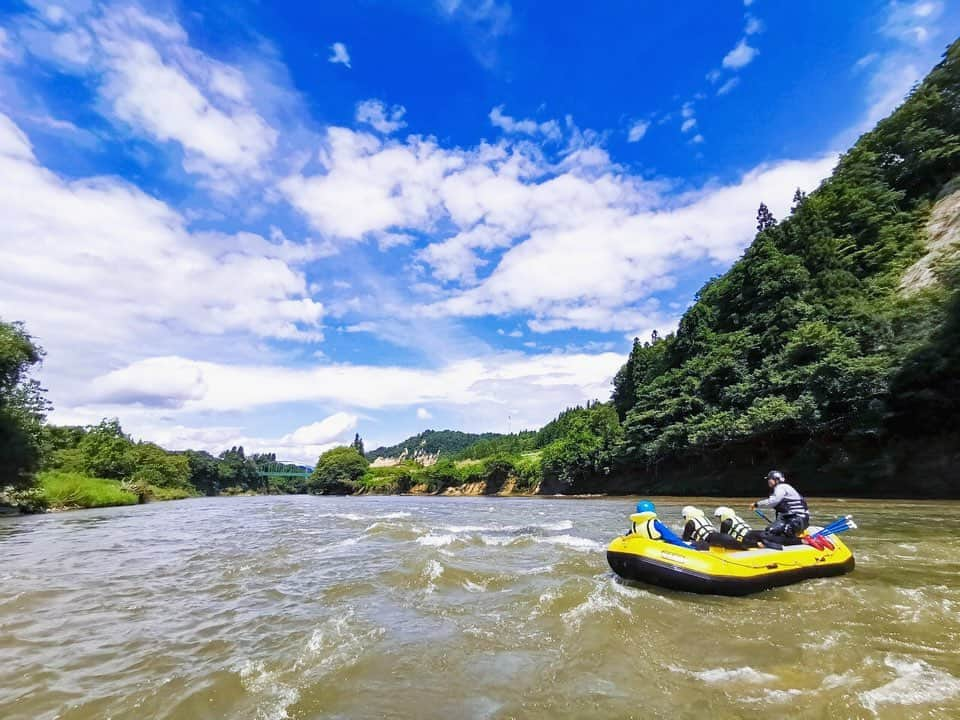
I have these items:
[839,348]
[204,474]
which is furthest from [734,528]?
[204,474]

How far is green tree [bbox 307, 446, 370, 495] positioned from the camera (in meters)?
127

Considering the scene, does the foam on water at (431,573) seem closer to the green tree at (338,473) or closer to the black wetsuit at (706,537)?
the black wetsuit at (706,537)

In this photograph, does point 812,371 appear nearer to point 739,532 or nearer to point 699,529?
point 739,532

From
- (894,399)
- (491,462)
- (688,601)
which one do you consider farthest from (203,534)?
(491,462)

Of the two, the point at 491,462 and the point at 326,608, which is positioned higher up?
the point at 491,462

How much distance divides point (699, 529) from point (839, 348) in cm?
2874

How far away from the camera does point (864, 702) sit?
463cm

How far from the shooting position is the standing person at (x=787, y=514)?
10.4 metres

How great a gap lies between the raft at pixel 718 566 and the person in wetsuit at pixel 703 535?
5.5 inches

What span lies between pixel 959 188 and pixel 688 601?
5181 cm

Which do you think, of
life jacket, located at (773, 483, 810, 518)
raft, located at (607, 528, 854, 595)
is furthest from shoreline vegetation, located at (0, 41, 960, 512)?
raft, located at (607, 528, 854, 595)

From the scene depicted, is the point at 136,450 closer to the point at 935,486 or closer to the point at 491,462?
the point at 491,462

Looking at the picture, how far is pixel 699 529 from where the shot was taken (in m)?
9.91

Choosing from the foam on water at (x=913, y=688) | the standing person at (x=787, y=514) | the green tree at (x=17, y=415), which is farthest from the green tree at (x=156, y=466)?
the foam on water at (x=913, y=688)
